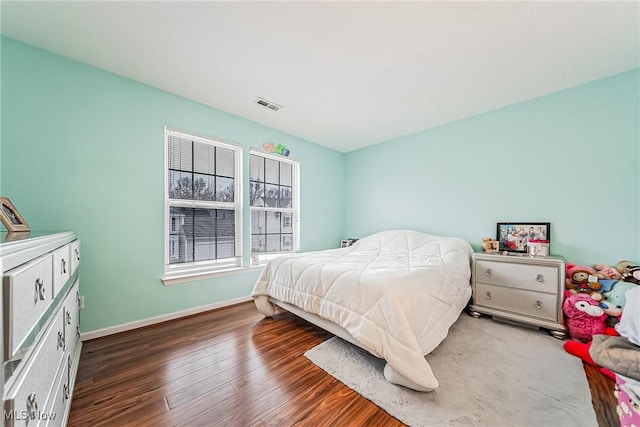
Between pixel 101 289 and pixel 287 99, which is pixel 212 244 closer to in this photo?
pixel 101 289

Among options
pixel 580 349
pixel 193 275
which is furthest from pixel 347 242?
pixel 580 349

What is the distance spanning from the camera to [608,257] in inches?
86.0

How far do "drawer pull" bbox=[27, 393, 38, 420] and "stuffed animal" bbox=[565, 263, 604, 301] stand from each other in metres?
3.57

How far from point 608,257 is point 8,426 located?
3894 millimetres

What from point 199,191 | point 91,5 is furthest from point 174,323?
point 91,5

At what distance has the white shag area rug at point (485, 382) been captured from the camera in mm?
1243

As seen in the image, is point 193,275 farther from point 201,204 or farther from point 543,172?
point 543,172


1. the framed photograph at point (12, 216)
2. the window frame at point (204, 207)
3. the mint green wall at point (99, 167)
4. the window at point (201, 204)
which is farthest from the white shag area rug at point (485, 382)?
the framed photograph at point (12, 216)

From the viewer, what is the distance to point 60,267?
105cm

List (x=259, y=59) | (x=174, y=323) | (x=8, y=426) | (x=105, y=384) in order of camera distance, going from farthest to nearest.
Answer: (x=174, y=323), (x=259, y=59), (x=105, y=384), (x=8, y=426)

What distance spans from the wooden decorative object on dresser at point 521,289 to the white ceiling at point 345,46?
1828mm

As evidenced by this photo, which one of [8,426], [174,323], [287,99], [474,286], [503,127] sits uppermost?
[287,99]

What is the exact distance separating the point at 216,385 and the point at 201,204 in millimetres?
1948

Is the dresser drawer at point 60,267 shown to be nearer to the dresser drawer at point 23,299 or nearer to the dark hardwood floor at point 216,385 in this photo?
the dresser drawer at point 23,299
